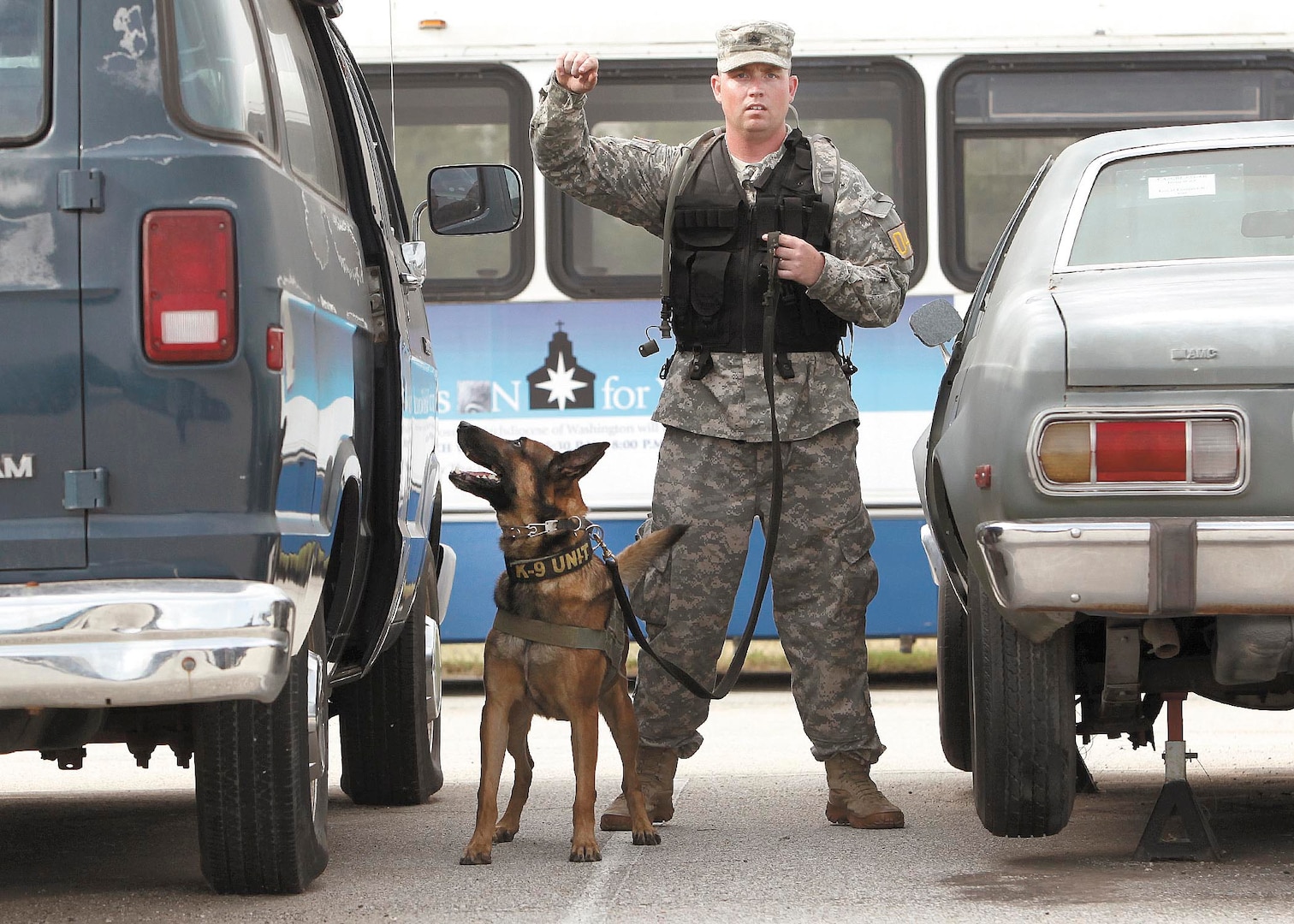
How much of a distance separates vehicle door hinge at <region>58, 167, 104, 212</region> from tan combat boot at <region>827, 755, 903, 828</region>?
8.91 feet

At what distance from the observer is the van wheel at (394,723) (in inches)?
218

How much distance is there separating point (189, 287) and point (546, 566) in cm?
159

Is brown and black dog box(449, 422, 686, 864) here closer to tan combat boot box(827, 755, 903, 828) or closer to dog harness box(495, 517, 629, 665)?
dog harness box(495, 517, 629, 665)

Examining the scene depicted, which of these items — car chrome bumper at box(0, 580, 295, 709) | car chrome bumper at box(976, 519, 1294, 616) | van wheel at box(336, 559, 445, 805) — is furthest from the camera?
van wheel at box(336, 559, 445, 805)

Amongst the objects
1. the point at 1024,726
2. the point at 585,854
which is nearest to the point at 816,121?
the point at 585,854

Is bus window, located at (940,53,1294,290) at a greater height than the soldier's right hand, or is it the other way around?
bus window, located at (940,53,1294,290)

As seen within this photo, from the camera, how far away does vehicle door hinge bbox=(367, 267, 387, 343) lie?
4688 mm

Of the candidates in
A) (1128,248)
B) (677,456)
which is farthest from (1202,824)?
(677,456)

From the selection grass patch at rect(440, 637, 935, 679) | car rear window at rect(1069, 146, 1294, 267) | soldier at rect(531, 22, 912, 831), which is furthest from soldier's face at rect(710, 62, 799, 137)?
grass patch at rect(440, 637, 935, 679)

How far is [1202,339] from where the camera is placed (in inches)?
146

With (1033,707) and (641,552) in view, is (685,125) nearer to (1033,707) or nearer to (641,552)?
(641,552)

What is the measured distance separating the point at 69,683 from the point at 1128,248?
2.54 metres

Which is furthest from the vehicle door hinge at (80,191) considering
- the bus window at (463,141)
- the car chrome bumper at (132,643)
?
the bus window at (463,141)

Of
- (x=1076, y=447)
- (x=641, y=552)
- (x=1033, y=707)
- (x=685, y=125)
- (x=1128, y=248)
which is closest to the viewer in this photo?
(x=1076, y=447)
